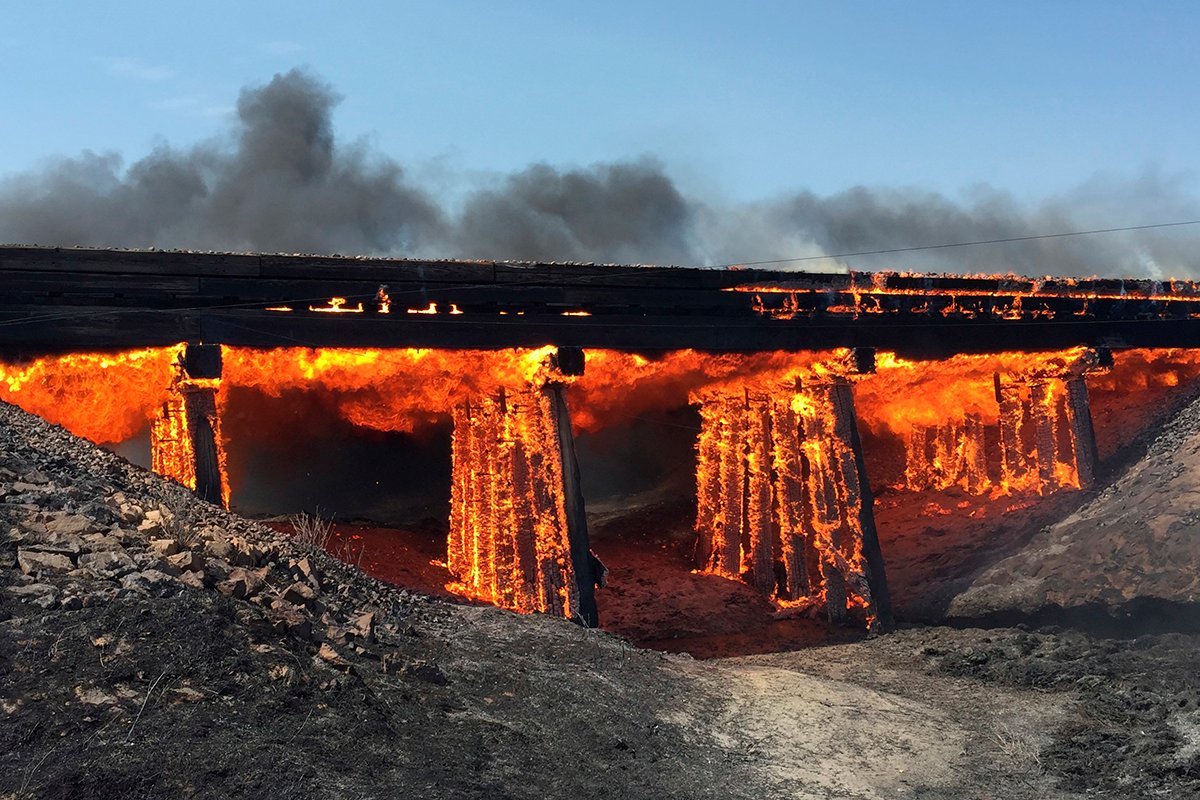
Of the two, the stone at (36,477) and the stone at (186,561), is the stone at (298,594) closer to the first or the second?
the stone at (186,561)

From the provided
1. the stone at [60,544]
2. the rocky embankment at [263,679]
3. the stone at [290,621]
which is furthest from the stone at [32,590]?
the stone at [290,621]

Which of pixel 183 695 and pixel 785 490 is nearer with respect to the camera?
pixel 183 695

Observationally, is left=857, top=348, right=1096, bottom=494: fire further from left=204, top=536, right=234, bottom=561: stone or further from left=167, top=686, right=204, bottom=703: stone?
left=167, top=686, right=204, bottom=703: stone

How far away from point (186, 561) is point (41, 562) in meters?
1.23

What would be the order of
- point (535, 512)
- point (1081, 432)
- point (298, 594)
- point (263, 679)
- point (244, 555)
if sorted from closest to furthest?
point (263, 679) → point (298, 594) → point (244, 555) → point (535, 512) → point (1081, 432)

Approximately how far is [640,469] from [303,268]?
62.6 ft

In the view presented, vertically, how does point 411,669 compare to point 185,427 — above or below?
below

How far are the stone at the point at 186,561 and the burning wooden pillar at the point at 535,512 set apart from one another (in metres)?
8.68

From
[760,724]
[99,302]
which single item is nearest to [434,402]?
[99,302]

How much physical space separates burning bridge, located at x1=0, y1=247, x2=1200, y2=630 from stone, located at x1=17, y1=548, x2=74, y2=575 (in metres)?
6.58

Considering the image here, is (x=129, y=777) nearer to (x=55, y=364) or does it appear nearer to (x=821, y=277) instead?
(x=55, y=364)

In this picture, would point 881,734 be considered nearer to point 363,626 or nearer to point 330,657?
point 363,626

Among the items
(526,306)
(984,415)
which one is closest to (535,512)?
(526,306)

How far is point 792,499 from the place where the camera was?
21859mm
